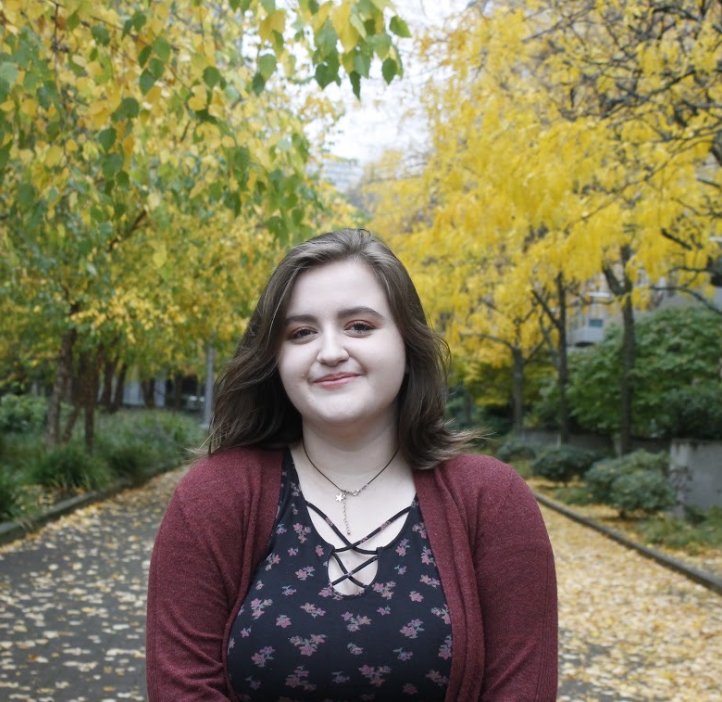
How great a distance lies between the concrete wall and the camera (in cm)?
1548

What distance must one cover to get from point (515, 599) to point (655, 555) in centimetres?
1125

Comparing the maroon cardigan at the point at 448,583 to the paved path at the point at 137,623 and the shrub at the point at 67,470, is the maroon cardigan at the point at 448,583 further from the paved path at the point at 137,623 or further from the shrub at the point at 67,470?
the shrub at the point at 67,470

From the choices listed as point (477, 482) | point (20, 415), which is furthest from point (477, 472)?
point (20, 415)

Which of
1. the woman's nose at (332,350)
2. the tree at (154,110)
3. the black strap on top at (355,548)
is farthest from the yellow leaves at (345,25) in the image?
the black strap on top at (355,548)

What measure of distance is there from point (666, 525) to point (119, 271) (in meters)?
8.41

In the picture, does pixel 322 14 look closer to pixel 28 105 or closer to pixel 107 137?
pixel 107 137

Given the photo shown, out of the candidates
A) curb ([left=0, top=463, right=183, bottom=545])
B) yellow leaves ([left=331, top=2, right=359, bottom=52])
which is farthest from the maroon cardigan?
curb ([left=0, top=463, right=183, bottom=545])

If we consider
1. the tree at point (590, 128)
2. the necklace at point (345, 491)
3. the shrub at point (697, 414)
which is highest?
the tree at point (590, 128)

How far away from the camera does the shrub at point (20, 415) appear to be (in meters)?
25.6

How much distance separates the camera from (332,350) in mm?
2234

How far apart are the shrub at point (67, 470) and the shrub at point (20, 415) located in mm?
8525

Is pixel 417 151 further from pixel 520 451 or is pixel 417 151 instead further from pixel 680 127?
pixel 680 127

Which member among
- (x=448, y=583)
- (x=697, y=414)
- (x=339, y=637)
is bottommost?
(x=697, y=414)

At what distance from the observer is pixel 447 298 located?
24438 millimetres
